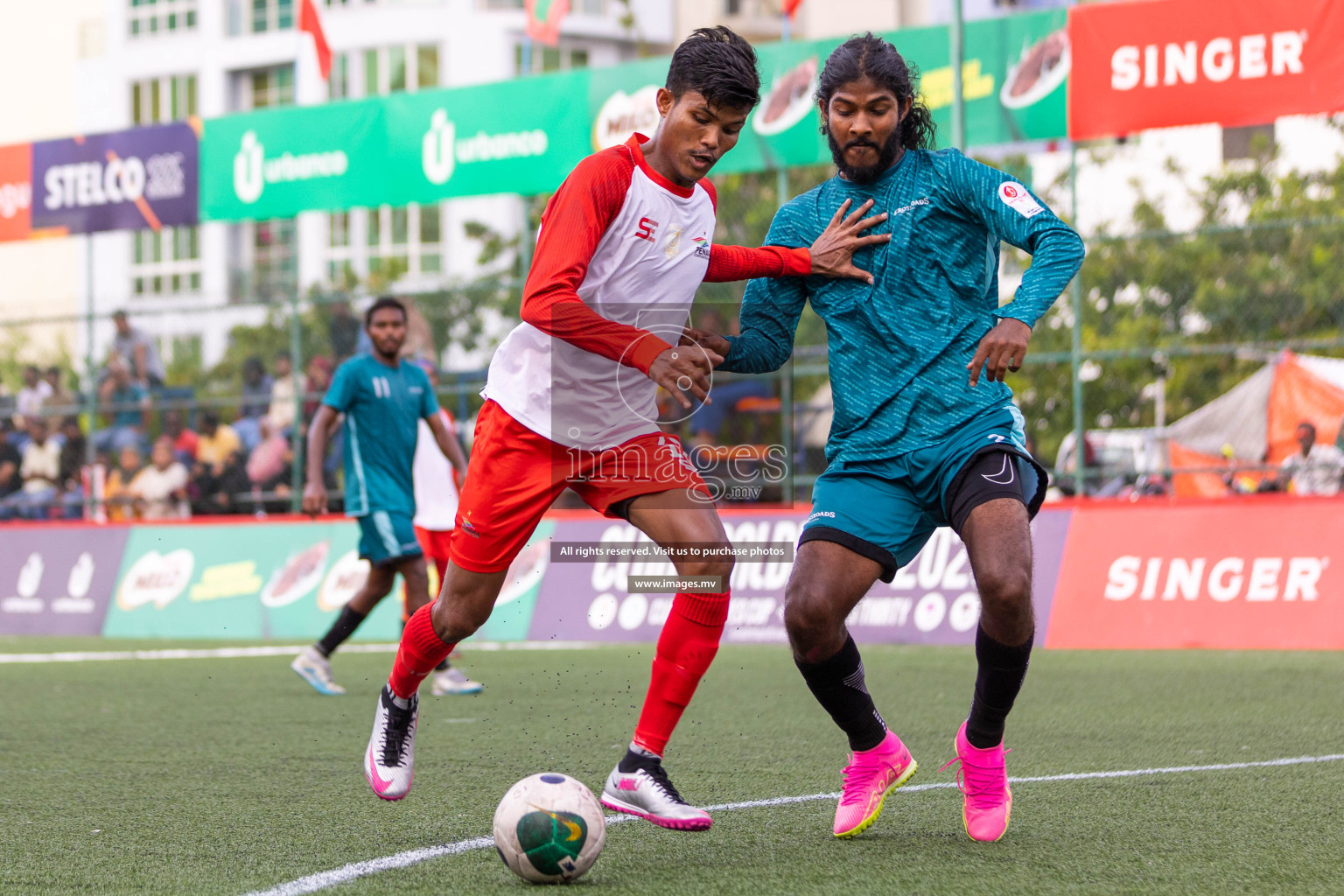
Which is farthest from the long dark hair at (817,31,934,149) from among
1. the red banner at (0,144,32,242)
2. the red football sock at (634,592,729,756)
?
the red banner at (0,144,32,242)

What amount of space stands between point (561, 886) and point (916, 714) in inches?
154

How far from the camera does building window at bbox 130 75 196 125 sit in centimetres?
5075

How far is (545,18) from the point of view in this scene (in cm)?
1786

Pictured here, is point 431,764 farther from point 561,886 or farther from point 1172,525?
point 1172,525

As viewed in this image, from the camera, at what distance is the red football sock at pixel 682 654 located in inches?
189

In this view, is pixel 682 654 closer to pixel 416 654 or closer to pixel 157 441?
pixel 416 654

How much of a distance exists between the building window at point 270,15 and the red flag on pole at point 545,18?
33070mm

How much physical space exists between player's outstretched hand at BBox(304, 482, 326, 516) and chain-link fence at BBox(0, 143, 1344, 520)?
4.42 m

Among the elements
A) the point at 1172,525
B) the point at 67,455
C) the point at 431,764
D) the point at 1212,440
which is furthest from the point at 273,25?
the point at 431,764

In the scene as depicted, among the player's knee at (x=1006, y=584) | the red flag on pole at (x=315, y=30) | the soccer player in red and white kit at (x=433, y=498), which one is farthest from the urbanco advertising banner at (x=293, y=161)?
the player's knee at (x=1006, y=584)

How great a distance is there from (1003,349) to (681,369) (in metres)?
0.86

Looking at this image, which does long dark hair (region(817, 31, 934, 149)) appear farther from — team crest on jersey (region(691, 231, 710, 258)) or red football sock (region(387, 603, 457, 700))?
red football sock (region(387, 603, 457, 700))

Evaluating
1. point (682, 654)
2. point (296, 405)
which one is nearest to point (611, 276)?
point (682, 654)

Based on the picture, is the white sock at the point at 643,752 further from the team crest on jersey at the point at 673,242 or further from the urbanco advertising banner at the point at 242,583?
the urbanco advertising banner at the point at 242,583
